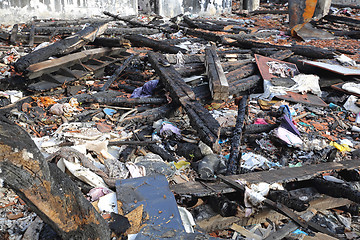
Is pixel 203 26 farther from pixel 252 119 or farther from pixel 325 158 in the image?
pixel 325 158

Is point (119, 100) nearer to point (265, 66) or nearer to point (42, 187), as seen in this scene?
point (265, 66)

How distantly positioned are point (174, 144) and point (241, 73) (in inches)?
125

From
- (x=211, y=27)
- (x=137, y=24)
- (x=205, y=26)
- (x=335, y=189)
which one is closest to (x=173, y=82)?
(x=335, y=189)

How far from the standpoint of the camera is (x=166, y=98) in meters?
6.14

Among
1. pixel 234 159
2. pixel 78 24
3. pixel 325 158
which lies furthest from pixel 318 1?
pixel 234 159

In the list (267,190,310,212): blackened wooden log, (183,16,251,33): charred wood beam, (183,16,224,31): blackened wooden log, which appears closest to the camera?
(267,190,310,212): blackened wooden log

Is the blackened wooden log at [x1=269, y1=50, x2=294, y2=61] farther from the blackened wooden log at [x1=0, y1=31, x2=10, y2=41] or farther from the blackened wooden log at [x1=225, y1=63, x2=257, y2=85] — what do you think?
the blackened wooden log at [x1=0, y1=31, x2=10, y2=41]

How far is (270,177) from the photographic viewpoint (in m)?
3.51

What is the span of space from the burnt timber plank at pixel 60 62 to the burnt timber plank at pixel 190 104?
5.79ft

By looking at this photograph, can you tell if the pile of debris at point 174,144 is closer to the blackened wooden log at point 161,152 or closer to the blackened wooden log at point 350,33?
the blackened wooden log at point 161,152

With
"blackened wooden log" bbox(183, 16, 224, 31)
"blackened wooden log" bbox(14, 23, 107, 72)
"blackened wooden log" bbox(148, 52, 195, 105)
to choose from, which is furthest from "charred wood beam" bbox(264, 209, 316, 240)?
"blackened wooden log" bbox(183, 16, 224, 31)

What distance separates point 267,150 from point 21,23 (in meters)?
11.6

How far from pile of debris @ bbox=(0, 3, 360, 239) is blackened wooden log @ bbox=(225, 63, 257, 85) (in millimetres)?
51

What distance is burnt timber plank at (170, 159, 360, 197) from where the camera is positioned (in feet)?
10.7
